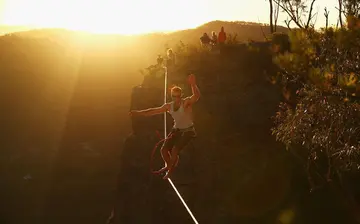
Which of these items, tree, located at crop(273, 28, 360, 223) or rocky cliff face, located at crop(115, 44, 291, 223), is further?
rocky cliff face, located at crop(115, 44, 291, 223)

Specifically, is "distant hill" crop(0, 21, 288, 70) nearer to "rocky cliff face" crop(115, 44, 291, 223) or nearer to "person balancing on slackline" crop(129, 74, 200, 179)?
"rocky cliff face" crop(115, 44, 291, 223)

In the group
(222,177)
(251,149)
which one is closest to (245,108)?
(251,149)

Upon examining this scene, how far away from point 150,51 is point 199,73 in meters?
84.5

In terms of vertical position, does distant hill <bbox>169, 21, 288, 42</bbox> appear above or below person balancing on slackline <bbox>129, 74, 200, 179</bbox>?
above

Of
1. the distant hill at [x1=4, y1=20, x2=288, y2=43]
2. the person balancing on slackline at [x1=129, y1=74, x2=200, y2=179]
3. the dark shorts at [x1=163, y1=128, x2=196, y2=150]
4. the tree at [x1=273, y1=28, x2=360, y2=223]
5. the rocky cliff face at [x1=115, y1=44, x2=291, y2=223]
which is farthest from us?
the distant hill at [x1=4, y1=20, x2=288, y2=43]

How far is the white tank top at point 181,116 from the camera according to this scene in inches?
466

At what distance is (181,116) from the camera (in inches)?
472

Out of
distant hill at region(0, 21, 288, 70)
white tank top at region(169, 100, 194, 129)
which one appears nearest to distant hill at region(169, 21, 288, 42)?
distant hill at region(0, 21, 288, 70)

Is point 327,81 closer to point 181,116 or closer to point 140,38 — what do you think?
point 181,116

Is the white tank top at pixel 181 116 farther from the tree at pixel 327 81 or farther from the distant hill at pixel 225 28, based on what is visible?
the distant hill at pixel 225 28

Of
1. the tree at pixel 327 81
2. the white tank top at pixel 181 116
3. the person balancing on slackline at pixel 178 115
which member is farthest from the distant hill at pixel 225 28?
the white tank top at pixel 181 116

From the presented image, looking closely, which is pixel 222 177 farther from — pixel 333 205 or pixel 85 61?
pixel 85 61

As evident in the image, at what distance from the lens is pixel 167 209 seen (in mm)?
27172

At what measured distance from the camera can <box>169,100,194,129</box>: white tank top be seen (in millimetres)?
11844
